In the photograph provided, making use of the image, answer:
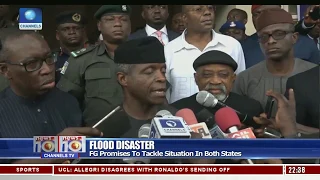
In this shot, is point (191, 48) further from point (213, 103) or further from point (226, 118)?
point (226, 118)

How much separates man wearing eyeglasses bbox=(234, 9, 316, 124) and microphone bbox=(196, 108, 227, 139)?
10.0 inches

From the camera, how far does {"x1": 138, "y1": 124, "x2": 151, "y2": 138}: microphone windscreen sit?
4966 mm

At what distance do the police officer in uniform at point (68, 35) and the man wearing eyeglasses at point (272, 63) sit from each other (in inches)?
39.1

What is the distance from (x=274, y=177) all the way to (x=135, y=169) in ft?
→ 2.75

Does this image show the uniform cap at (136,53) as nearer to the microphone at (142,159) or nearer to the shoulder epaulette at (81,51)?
the shoulder epaulette at (81,51)

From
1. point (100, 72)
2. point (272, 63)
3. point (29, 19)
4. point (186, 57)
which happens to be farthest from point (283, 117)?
point (29, 19)

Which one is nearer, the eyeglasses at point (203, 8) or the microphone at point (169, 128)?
the microphone at point (169, 128)

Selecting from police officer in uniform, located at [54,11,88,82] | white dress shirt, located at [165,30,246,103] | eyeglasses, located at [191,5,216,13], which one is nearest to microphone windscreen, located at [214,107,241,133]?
white dress shirt, located at [165,30,246,103]

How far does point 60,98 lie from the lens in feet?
16.5

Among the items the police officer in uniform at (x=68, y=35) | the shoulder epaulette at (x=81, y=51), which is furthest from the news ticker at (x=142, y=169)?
the shoulder epaulette at (x=81, y=51)

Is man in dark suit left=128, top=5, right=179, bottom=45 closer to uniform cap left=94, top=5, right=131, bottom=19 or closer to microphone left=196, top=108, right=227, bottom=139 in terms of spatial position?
uniform cap left=94, top=5, right=131, bottom=19

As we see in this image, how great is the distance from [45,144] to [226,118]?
3.59 feet

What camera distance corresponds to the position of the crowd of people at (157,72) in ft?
16.3

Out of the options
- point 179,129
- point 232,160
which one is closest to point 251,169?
point 232,160
